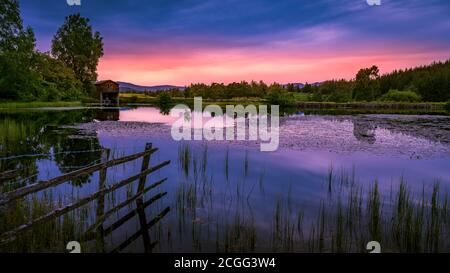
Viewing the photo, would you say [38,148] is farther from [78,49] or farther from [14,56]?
[78,49]

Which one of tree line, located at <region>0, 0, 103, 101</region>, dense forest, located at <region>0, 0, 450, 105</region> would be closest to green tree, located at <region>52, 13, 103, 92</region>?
dense forest, located at <region>0, 0, 450, 105</region>

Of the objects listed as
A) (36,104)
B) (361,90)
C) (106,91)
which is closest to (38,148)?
(36,104)

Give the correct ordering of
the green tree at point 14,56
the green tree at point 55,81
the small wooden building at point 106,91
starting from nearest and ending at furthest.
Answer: the green tree at point 14,56
the green tree at point 55,81
the small wooden building at point 106,91

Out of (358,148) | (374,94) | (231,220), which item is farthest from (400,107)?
(231,220)

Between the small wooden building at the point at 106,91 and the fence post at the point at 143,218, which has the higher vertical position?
the small wooden building at the point at 106,91

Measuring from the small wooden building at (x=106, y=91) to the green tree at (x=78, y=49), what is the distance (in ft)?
13.6

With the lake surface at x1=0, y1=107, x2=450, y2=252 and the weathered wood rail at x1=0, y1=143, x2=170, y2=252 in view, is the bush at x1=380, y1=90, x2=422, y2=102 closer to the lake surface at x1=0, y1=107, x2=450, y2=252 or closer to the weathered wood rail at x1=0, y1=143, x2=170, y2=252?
the lake surface at x1=0, y1=107, x2=450, y2=252

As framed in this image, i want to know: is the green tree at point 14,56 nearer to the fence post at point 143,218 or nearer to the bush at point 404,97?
the fence post at point 143,218

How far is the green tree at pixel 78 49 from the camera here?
91.5 meters

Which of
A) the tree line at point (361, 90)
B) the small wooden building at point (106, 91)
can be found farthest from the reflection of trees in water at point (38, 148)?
the tree line at point (361, 90)

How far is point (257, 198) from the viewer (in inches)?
467

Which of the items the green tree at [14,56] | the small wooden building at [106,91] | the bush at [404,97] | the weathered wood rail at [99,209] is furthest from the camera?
the bush at [404,97]

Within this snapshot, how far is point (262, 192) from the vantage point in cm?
1263
